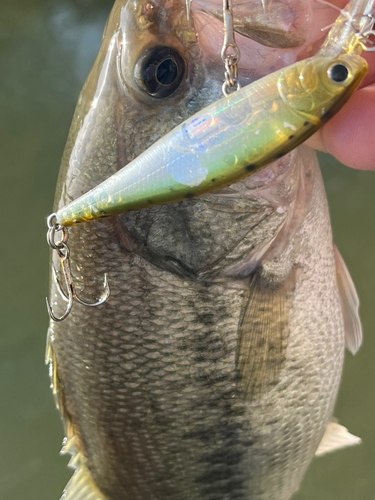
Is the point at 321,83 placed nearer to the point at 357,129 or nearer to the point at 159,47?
the point at 357,129

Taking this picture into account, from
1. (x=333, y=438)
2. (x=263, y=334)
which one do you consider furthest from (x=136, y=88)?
(x=333, y=438)

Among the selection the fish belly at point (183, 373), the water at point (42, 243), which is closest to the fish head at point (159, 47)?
the fish belly at point (183, 373)

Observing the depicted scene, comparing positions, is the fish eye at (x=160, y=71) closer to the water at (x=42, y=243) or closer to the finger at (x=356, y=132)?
the finger at (x=356, y=132)

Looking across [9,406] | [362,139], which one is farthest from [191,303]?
[9,406]

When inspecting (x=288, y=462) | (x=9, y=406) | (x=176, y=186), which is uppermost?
(x=176, y=186)

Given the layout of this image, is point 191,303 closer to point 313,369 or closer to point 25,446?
point 313,369

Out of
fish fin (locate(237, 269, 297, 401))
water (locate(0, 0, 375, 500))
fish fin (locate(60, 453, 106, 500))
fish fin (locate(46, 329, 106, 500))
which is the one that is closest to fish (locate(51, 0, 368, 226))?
fish fin (locate(237, 269, 297, 401))
